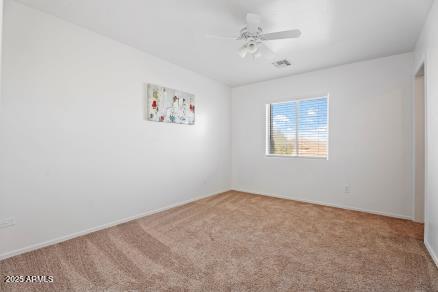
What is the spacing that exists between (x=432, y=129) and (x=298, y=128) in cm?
230

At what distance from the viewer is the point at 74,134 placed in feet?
8.36

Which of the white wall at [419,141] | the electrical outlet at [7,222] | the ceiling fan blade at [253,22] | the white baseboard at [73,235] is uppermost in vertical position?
the ceiling fan blade at [253,22]

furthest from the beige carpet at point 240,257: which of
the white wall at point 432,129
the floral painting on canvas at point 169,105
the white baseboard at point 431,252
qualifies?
the floral painting on canvas at point 169,105

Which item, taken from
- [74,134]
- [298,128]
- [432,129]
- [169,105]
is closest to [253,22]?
[169,105]

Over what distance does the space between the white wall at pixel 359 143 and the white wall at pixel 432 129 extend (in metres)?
0.98

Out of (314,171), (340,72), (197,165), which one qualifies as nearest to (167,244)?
(197,165)

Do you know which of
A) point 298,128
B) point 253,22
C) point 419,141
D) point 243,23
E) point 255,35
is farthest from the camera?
point 298,128

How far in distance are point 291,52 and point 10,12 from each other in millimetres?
3414

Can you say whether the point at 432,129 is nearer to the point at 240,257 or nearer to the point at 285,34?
the point at 285,34

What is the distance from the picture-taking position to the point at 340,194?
380 cm

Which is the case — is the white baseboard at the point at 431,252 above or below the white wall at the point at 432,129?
below

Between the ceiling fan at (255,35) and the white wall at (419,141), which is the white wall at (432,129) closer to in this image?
the white wall at (419,141)

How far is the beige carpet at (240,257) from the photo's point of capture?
1747 millimetres

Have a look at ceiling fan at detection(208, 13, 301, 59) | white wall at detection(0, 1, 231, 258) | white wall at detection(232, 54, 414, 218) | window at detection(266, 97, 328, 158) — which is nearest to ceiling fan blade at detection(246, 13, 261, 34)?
ceiling fan at detection(208, 13, 301, 59)
